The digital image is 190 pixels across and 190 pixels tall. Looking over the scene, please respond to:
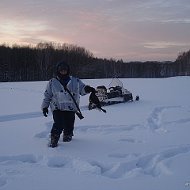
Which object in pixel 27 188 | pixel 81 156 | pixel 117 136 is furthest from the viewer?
pixel 117 136

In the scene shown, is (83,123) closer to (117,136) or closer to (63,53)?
(117,136)

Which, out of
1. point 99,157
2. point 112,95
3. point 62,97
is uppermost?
point 62,97

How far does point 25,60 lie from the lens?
63.0 metres

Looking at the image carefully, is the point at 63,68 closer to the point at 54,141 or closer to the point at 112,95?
the point at 54,141

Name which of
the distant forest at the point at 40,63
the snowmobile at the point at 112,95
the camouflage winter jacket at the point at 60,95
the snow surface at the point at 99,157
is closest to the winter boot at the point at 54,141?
the snow surface at the point at 99,157

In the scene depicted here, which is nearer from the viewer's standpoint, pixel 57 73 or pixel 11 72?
pixel 57 73

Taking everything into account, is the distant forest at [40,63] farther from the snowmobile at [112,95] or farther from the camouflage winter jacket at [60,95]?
the camouflage winter jacket at [60,95]

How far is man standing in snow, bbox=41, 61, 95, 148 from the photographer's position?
6625 millimetres

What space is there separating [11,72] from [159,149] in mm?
56503

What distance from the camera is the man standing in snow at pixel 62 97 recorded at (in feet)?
21.7

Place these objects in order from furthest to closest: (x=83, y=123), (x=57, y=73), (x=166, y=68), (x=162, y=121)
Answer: (x=166, y=68), (x=162, y=121), (x=83, y=123), (x=57, y=73)

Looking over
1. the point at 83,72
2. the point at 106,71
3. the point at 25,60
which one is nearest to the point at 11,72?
the point at 25,60

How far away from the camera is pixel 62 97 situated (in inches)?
261

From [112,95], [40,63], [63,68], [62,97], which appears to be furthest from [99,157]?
[40,63]
